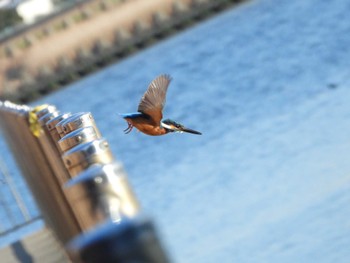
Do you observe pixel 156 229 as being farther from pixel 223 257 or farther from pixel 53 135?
pixel 223 257

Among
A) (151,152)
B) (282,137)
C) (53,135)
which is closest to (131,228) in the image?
(53,135)

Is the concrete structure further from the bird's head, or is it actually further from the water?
the bird's head

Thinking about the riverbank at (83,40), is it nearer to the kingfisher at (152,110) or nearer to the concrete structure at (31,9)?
the concrete structure at (31,9)

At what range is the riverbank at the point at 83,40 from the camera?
35281 mm

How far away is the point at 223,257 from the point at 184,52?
23.8m

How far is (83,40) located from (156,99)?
33.2 m

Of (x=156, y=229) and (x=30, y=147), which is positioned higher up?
(x=30, y=147)

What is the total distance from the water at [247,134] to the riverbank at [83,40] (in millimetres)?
830

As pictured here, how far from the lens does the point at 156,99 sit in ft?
→ 11.3

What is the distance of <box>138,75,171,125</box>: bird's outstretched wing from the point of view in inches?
134

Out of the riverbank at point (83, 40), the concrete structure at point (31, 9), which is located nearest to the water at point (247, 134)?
the riverbank at point (83, 40)

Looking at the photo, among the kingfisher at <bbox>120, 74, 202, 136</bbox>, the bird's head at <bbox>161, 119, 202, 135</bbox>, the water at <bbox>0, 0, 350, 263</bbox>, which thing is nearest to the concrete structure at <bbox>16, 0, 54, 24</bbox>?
the water at <bbox>0, 0, 350, 263</bbox>

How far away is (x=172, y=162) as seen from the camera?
24.2 m

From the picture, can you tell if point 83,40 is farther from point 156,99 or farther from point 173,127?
point 156,99
